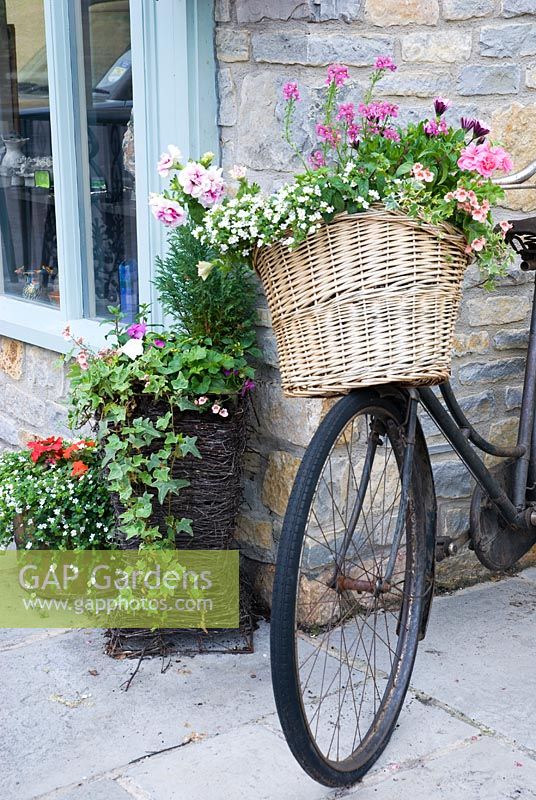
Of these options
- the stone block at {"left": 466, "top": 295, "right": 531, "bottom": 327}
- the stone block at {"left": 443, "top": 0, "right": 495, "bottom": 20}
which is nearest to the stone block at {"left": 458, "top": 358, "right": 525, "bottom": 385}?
the stone block at {"left": 466, "top": 295, "right": 531, "bottom": 327}

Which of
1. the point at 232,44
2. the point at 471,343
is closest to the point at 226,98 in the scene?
the point at 232,44

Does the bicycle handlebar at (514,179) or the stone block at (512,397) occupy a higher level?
the bicycle handlebar at (514,179)

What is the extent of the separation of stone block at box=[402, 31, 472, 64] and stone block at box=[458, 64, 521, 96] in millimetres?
52

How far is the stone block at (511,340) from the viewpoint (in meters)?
3.46

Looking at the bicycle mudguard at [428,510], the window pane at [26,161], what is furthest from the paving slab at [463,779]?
the window pane at [26,161]

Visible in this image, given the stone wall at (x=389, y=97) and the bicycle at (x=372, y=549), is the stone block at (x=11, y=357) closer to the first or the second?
the stone wall at (x=389, y=97)

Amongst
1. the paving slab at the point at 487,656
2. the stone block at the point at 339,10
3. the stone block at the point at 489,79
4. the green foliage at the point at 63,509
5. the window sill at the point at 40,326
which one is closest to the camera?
the paving slab at the point at 487,656

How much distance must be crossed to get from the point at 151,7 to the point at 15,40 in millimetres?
1397

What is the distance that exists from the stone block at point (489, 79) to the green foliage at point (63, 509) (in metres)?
1.63

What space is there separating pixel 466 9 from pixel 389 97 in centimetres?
35

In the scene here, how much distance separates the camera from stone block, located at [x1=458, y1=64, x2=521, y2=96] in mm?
3148

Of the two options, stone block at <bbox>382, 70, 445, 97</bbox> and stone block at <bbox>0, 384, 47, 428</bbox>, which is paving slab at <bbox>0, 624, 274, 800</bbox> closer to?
stone block at <bbox>0, 384, 47, 428</bbox>

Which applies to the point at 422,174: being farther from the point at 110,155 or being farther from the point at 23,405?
the point at 23,405

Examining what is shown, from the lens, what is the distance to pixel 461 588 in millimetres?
3578
